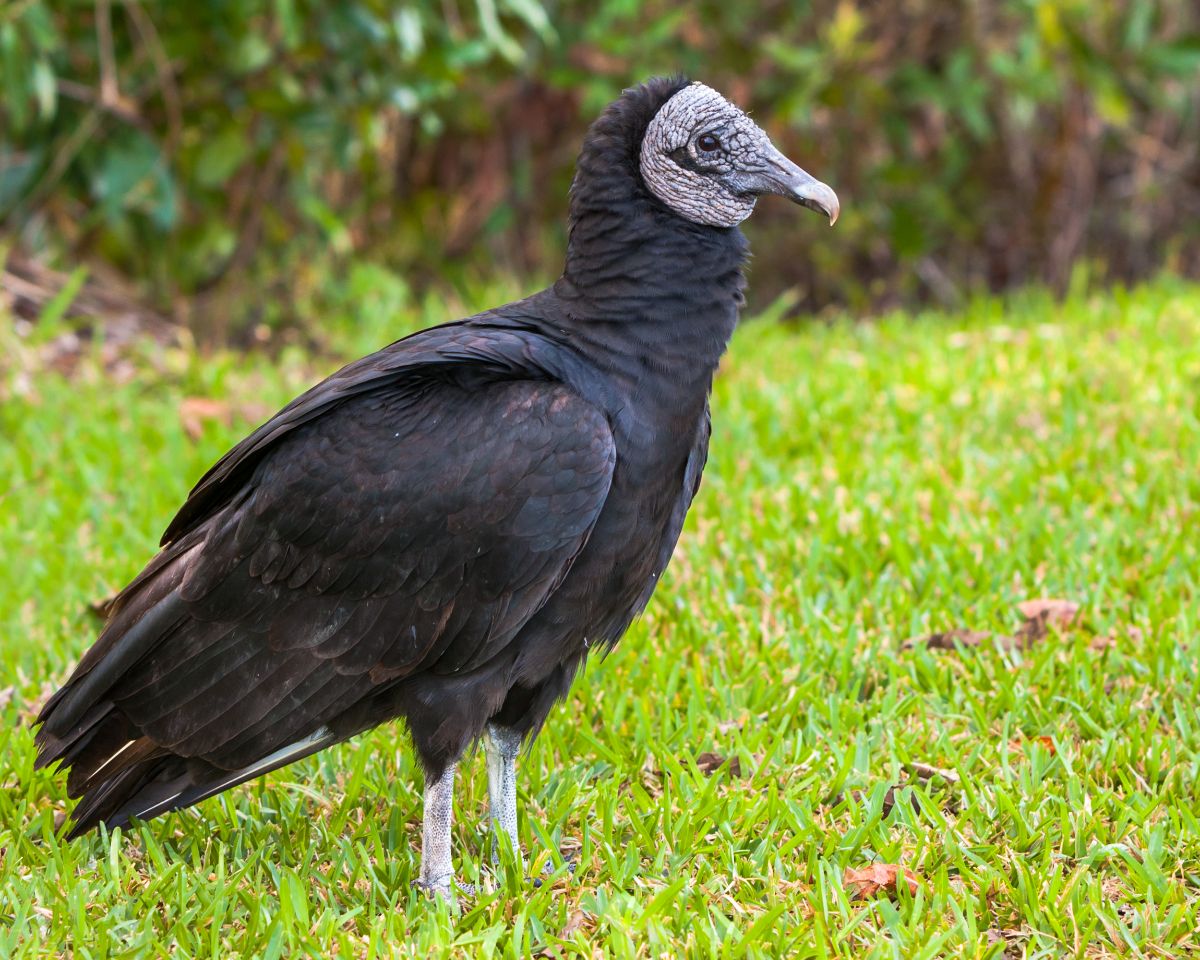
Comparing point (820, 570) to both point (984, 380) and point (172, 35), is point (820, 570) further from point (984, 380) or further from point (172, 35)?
point (172, 35)

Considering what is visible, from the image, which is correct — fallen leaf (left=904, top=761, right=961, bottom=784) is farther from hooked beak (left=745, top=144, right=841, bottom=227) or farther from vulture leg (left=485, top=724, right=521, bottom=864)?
hooked beak (left=745, top=144, right=841, bottom=227)

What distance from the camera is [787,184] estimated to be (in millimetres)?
2754

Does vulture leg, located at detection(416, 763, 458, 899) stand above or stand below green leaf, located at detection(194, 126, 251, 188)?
below

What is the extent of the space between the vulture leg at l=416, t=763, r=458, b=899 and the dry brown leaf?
728 millimetres

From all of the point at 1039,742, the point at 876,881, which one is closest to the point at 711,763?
the point at 876,881

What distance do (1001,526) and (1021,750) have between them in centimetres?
115

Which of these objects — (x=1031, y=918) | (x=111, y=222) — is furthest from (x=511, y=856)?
(x=111, y=222)

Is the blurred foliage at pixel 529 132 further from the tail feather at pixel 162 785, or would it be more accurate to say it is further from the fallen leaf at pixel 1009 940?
the fallen leaf at pixel 1009 940

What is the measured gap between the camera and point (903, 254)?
23.5ft

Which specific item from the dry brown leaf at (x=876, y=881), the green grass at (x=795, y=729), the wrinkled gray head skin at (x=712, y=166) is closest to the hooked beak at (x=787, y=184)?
the wrinkled gray head skin at (x=712, y=166)

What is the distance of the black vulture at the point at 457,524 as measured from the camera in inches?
97.9

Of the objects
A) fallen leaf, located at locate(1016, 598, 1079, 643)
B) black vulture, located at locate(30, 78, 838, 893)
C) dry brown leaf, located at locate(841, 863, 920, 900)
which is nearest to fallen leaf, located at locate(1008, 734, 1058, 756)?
fallen leaf, located at locate(1016, 598, 1079, 643)

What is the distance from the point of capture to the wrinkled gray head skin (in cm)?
272

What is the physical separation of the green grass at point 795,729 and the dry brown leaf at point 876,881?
0.03 metres
